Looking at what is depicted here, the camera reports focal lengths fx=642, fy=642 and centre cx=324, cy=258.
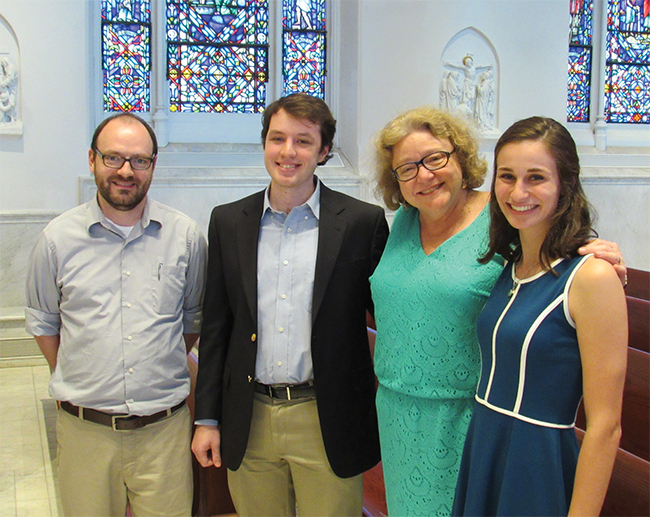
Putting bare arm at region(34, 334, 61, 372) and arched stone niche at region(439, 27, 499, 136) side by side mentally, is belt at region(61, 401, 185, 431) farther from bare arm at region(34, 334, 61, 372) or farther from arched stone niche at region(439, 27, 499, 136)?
arched stone niche at region(439, 27, 499, 136)

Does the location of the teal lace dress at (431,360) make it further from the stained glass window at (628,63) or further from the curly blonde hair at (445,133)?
the stained glass window at (628,63)

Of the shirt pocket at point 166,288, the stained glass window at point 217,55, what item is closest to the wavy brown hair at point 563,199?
the shirt pocket at point 166,288

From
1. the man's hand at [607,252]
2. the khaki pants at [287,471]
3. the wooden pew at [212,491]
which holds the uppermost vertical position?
the man's hand at [607,252]

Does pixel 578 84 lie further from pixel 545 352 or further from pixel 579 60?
pixel 545 352

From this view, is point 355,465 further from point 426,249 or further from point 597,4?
point 597,4

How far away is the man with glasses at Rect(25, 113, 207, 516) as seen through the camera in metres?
1.85

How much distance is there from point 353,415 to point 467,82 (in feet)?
18.3

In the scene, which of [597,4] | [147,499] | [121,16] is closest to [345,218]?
[147,499]

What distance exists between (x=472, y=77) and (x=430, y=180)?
5.51 metres

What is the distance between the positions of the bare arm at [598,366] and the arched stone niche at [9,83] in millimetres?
5513

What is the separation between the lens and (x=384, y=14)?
248 inches

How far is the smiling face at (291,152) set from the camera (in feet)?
5.98

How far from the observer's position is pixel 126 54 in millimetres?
6457

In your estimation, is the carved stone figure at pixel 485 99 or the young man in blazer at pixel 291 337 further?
the carved stone figure at pixel 485 99
